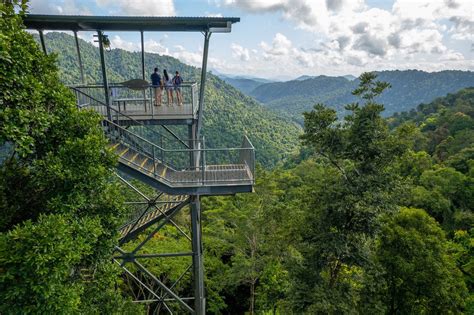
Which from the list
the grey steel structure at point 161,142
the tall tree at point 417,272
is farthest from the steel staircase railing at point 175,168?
the tall tree at point 417,272

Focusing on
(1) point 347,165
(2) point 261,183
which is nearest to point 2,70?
(1) point 347,165

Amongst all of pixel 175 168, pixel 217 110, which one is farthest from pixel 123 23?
pixel 217 110

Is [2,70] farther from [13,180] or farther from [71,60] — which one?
[71,60]

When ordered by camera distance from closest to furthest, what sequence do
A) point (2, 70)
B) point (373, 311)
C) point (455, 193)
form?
point (2, 70)
point (373, 311)
point (455, 193)

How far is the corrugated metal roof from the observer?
898 cm

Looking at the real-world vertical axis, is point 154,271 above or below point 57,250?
below

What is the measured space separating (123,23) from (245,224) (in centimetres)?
1234

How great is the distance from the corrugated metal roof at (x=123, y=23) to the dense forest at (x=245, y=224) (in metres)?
3.79

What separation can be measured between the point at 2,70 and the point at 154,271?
46.3ft

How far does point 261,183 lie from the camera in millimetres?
18922

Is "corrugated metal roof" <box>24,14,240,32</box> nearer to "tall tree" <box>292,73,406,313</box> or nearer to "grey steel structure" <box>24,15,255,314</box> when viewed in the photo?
"grey steel structure" <box>24,15,255,314</box>

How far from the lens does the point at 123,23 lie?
924cm

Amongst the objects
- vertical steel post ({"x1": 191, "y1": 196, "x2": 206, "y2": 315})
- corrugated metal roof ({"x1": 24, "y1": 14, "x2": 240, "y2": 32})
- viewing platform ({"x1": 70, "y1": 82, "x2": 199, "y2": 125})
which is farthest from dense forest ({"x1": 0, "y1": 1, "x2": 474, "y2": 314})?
viewing platform ({"x1": 70, "y1": 82, "x2": 199, "y2": 125})

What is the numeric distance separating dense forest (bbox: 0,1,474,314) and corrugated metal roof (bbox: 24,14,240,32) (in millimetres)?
3793
